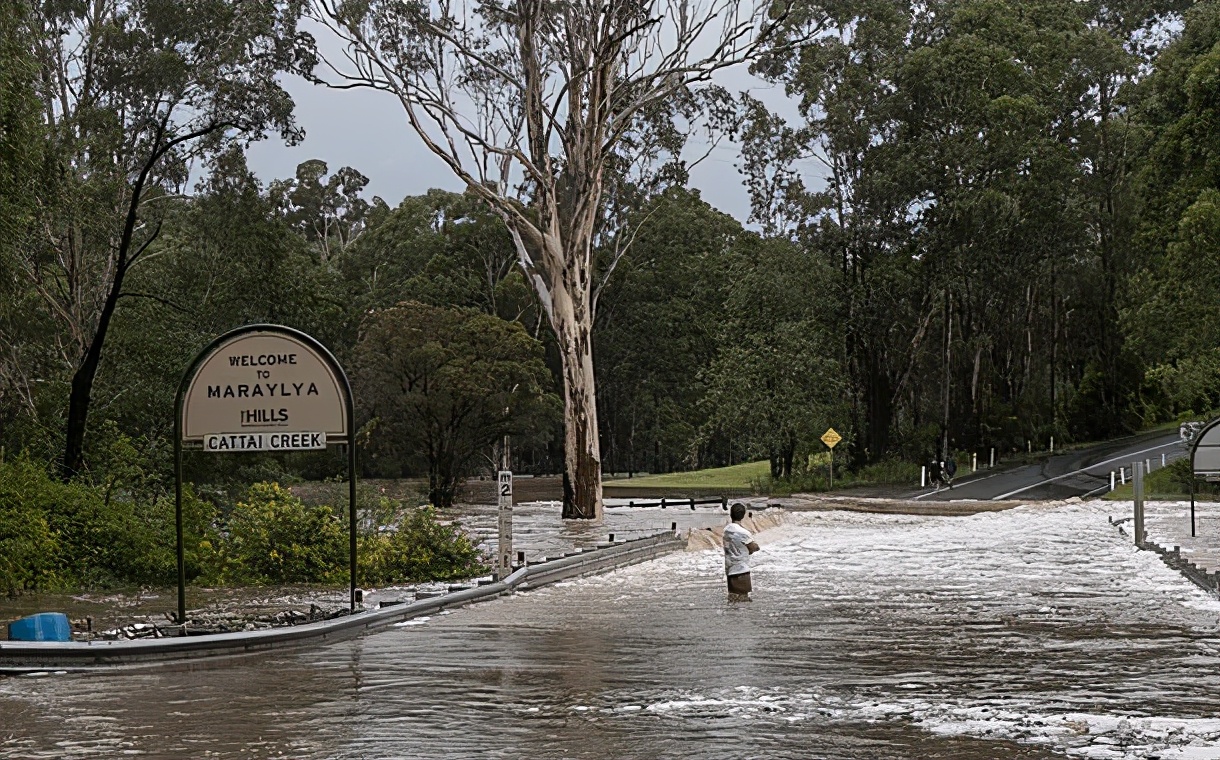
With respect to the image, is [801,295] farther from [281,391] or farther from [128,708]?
[128,708]

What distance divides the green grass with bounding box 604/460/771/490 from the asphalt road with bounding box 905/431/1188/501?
1199cm

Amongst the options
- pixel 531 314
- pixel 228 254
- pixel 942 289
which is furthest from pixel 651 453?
pixel 228 254

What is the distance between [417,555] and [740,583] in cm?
539

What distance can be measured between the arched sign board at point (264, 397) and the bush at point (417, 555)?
5728 millimetres

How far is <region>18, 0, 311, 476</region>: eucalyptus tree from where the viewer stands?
4200 cm

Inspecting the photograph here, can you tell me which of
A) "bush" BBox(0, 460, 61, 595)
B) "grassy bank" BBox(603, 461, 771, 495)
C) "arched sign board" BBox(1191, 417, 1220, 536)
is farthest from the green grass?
"bush" BBox(0, 460, 61, 595)

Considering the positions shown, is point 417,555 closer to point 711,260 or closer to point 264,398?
point 264,398

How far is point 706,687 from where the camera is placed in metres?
11.4

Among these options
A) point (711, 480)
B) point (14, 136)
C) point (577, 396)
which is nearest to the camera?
point (14, 136)

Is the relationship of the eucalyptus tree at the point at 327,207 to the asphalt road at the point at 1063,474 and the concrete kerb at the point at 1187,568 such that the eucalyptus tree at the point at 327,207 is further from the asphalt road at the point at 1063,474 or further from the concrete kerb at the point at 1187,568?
the concrete kerb at the point at 1187,568

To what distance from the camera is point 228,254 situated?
164 feet

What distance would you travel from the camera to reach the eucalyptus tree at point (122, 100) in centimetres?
4200

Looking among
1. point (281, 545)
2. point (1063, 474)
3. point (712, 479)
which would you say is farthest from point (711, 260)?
point (281, 545)

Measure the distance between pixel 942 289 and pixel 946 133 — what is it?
7098mm
